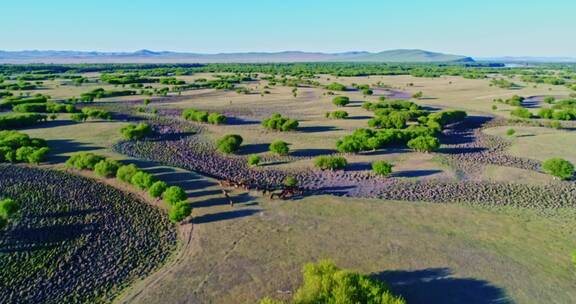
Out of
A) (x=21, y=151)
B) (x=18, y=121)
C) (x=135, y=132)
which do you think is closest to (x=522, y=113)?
(x=135, y=132)

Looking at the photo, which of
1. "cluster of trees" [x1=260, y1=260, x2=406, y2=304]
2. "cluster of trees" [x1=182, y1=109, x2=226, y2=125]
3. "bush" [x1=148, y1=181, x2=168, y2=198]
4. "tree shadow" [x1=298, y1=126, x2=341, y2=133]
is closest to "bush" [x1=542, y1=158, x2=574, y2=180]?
"cluster of trees" [x1=260, y1=260, x2=406, y2=304]

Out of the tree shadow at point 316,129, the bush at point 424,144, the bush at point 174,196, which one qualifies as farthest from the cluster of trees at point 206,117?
the bush at point 174,196

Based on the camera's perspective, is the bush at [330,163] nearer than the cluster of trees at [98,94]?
Yes

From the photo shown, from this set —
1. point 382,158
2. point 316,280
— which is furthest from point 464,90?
point 316,280

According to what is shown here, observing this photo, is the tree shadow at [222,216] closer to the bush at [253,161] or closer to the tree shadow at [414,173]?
the bush at [253,161]

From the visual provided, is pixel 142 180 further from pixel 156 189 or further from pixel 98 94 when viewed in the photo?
pixel 98 94

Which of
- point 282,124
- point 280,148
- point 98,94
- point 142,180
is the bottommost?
point 142,180

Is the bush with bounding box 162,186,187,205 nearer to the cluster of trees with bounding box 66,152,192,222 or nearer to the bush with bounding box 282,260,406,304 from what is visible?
the cluster of trees with bounding box 66,152,192,222
